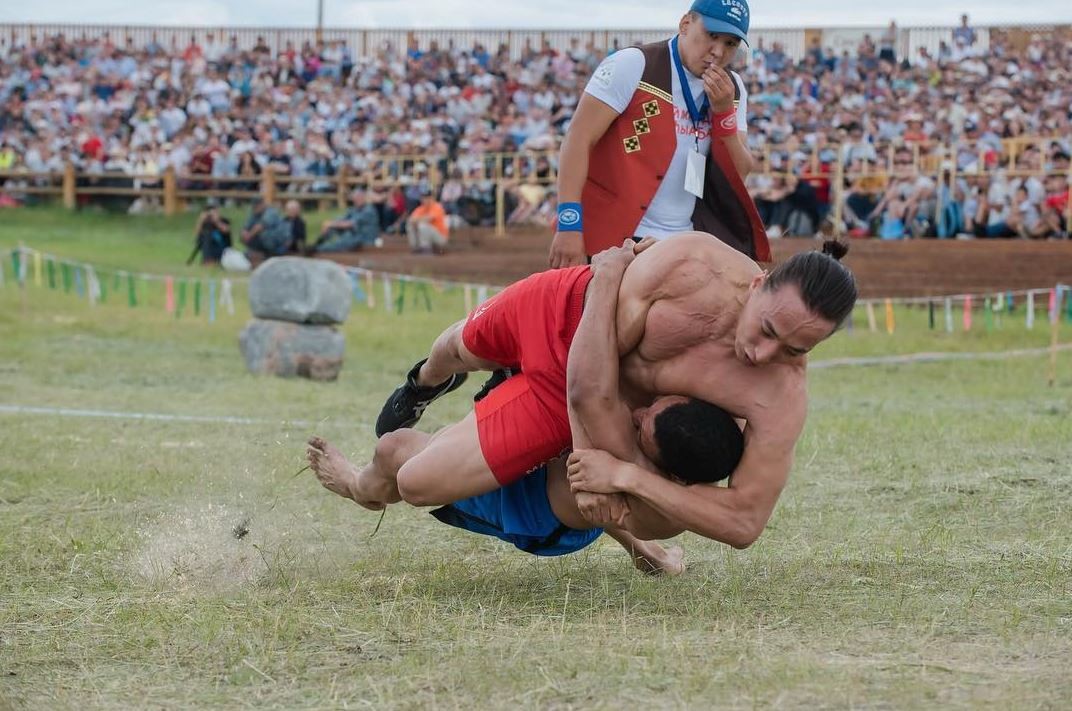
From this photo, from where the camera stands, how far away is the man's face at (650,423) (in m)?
4.09

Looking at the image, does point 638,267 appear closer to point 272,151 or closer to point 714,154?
point 714,154

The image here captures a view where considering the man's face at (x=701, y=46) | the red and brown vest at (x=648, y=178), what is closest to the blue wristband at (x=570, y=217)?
the red and brown vest at (x=648, y=178)

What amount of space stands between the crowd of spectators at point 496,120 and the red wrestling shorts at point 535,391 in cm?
1419

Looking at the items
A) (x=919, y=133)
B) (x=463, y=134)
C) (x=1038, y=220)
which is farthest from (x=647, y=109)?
(x=463, y=134)

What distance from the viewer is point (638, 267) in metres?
4.20

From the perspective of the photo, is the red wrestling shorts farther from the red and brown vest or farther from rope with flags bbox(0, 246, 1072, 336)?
Answer: rope with flags bbox(0, 246, 1072, 336)

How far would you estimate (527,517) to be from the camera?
459cm

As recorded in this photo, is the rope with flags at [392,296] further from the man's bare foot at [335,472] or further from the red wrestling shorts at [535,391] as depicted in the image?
the red wrestling shorts at [535,391]

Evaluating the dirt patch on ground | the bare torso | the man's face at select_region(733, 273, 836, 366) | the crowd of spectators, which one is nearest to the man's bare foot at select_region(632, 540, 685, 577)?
the bare torso

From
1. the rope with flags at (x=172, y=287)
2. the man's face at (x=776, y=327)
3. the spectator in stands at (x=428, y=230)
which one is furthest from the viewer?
the spectator in stands at (x=428, y=230)

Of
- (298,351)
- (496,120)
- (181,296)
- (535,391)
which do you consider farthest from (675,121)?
(496,120)

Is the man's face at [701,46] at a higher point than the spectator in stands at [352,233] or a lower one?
higher

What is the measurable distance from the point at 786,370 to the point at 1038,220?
1446cm

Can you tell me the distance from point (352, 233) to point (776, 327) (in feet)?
60.1
